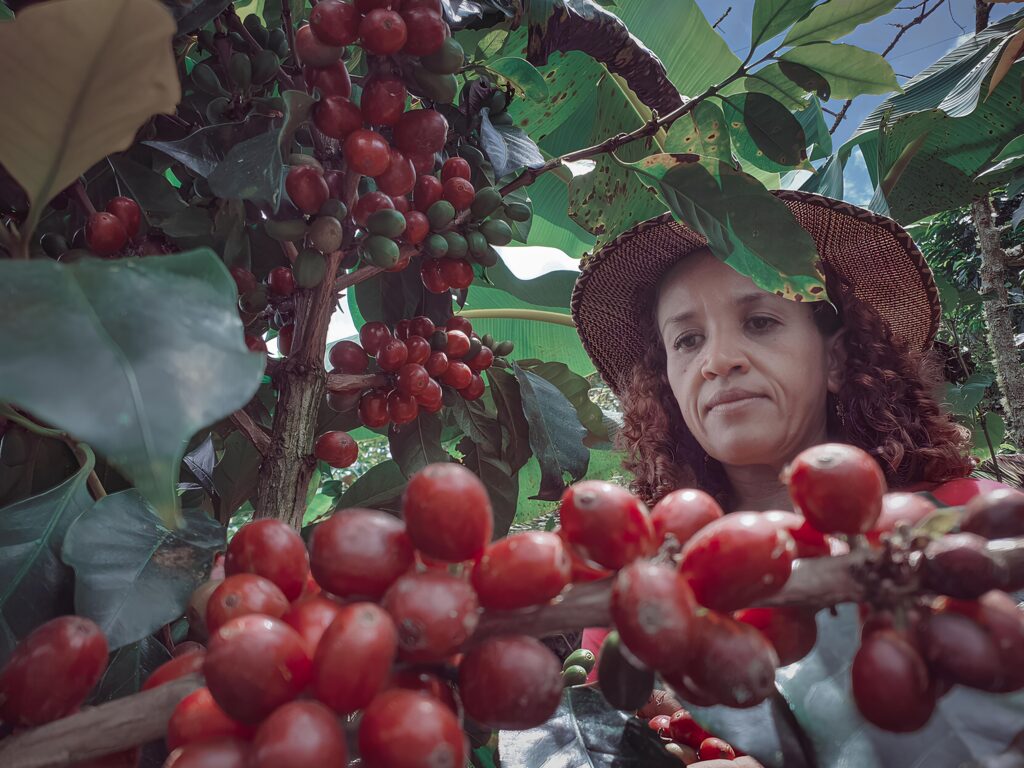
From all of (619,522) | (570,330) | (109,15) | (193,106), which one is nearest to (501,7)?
(193,106)

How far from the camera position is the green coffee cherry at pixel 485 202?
1014mm

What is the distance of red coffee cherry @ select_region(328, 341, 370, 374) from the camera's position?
1082 mm

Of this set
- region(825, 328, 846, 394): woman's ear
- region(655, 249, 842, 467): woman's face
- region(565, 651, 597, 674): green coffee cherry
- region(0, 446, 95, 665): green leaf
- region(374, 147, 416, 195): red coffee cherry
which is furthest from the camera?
region(825, 328, 846, 394): woman's ear

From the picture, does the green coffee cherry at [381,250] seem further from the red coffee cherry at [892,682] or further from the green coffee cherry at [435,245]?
the red coffee cherry at [892,682]

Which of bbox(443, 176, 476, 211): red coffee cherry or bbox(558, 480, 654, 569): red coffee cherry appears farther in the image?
bbox(443, 176, 476, 211): red coffee cherry

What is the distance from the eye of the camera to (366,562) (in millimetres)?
424

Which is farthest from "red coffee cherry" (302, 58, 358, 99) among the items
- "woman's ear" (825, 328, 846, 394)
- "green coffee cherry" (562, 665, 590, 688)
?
"woman's ear" (825, 328, 846, 394)

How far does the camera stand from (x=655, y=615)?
37cm

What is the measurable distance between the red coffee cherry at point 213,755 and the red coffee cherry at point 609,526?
219mm

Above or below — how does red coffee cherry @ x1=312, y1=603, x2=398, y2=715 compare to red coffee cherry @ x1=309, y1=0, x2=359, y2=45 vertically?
below

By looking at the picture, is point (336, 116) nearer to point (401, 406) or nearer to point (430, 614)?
point (401, 406)

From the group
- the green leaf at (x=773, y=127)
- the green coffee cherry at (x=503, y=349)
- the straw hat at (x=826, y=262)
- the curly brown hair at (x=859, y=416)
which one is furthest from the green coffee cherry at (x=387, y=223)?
the curly brown hair at (x=859, y=416)

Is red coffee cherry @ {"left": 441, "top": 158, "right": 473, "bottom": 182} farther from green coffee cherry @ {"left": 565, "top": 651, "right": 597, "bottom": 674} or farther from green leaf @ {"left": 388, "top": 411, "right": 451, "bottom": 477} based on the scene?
green coffee cherry @ {"left": 565, "top": 651, "right": 597, "bottom": 674}

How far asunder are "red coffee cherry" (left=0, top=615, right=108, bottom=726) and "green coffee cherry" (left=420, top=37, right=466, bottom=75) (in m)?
0.71
